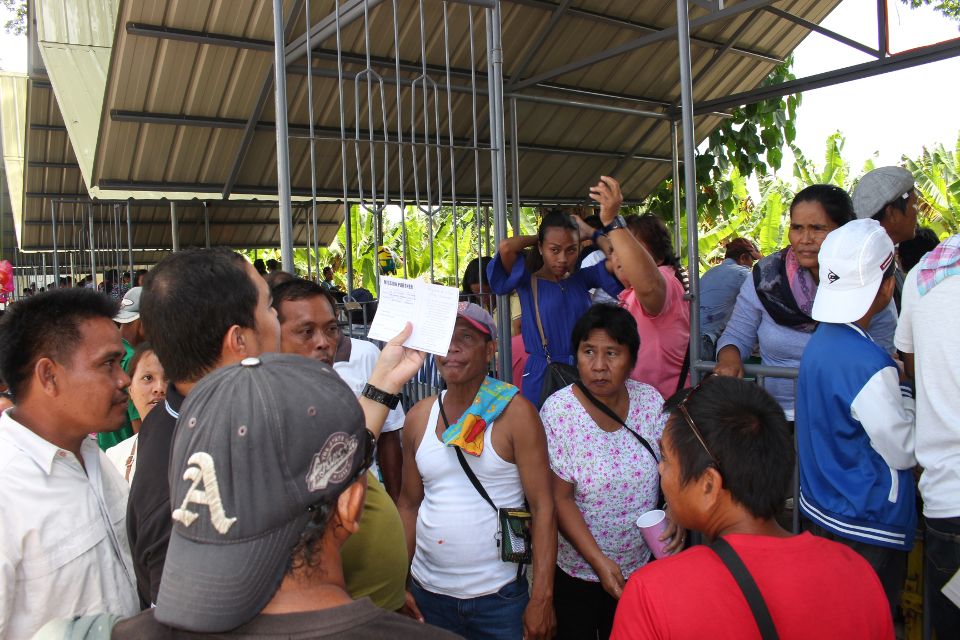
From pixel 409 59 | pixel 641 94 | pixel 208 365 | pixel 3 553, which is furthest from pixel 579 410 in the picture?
pixel 641 94

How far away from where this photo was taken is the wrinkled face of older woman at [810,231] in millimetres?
3000

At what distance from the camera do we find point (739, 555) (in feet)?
4.83

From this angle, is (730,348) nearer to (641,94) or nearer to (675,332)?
(675,332)

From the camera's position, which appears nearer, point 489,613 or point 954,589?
point 954,589

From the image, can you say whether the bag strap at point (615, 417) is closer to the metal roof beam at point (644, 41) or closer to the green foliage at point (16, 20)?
the metal roof beam at point (644, 41)

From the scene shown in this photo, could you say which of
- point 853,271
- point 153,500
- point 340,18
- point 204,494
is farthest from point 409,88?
point 204,494

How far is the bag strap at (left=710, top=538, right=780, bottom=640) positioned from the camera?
1.39 m

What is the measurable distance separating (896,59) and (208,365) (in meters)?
5.88

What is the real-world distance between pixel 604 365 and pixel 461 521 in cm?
82

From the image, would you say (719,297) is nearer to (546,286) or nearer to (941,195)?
(546,286)

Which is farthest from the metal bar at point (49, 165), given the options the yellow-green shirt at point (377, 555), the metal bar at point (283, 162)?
the yellow-green shirt at point (377, 555)

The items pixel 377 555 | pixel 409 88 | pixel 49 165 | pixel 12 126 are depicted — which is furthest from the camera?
pixel 12 126

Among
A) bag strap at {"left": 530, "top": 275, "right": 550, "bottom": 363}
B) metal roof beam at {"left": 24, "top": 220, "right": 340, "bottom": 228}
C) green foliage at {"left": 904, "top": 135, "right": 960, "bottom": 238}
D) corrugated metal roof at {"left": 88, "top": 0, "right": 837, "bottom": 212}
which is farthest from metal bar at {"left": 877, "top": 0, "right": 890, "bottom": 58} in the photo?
green foliage at {"left": 904, "top": 135, "right": 960, "bottom": 238}

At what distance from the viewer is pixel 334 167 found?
23.9 ft
